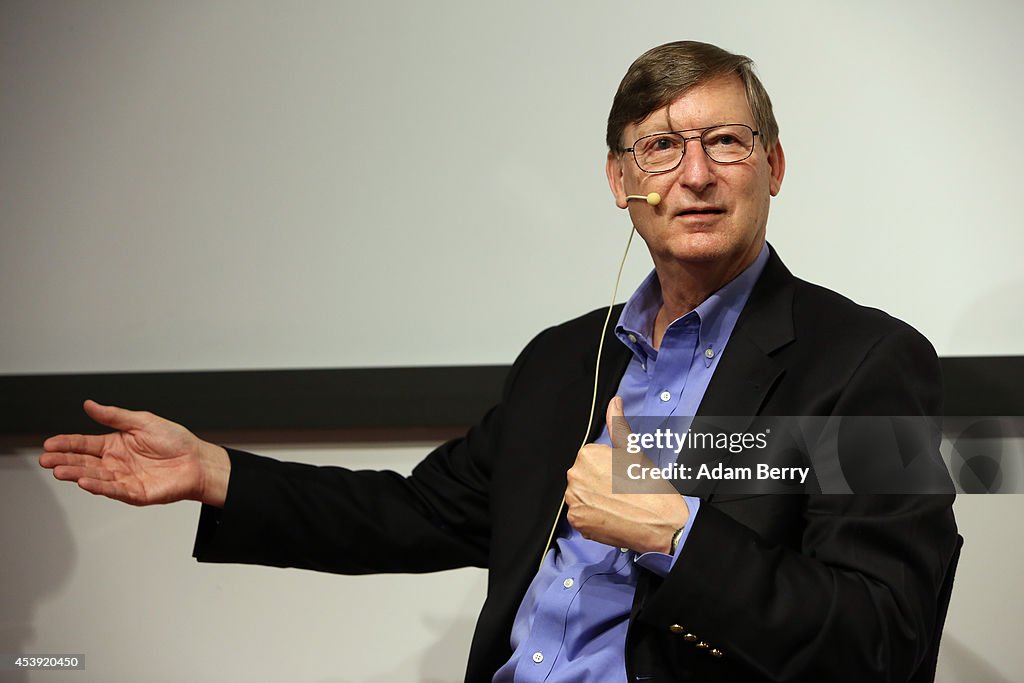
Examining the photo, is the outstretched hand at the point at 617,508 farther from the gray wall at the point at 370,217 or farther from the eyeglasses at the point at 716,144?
the gray wall at the point at 370,217

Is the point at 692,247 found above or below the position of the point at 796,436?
above

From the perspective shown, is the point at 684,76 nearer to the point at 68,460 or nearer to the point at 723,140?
the point at 723,140

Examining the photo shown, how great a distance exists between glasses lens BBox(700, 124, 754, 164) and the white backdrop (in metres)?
0.67

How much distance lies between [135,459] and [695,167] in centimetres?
98

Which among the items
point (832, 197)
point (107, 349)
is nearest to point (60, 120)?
point (107, 349)

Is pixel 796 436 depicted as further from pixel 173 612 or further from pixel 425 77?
pixel 173 612

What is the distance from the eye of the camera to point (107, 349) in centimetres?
233

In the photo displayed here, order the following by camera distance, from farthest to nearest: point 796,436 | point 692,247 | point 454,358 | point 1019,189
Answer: point 454,358 → point 1019,189 → point 692,247 → point 796,436

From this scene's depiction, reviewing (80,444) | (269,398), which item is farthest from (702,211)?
(269,398)

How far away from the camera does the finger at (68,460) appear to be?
159cm

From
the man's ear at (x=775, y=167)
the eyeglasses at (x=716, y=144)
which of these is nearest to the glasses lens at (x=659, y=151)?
the eyeglasses at (x=716, y=144)

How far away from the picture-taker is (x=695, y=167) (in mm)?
1537

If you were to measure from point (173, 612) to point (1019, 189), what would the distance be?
6.75 ft

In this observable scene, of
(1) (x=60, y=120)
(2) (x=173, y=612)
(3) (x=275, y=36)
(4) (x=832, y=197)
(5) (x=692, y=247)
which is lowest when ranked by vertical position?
(2) (x=173, y=612)
